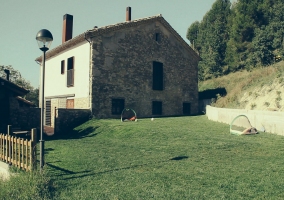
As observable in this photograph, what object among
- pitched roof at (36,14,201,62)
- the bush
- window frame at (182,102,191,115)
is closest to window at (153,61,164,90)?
pitched roof at (36,14,201,62)

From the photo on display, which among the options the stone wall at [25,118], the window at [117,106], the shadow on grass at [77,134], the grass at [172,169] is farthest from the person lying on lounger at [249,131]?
the stone wall at [25,118]

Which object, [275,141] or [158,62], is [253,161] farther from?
[158,62]

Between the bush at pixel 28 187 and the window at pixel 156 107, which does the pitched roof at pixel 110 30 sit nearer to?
the window at pixel 156 107

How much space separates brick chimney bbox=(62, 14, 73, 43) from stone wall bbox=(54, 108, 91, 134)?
362 inches

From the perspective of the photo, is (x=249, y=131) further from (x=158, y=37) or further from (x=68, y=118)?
(x=158, y=37)

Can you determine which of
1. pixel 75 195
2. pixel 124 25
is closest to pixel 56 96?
pixel 124 25

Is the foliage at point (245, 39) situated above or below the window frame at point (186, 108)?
above

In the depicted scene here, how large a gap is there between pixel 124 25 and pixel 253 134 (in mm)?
12850

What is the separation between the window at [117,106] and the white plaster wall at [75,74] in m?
2.23

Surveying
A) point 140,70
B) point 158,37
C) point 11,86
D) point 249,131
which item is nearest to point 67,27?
point 140,70

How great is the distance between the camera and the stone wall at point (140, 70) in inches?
739

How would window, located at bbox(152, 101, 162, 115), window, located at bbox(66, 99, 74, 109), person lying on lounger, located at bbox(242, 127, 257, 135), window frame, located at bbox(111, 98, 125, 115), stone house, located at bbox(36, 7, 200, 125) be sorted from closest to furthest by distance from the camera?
person lying on lounger, located at bbox(242, 127, 257, 135), stone house, located at bbox(36, 7, 200, 125), window frame, located at bbox(111, 98, 125, 115), window, located at bbox(66, 99, 74, 109), window, located at bbox(152, 101, 162, 115)

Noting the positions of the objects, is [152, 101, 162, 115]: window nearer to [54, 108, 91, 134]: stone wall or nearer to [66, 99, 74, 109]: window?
[54, 108, 91, 134]: stone wall

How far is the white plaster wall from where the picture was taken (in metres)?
18.9
